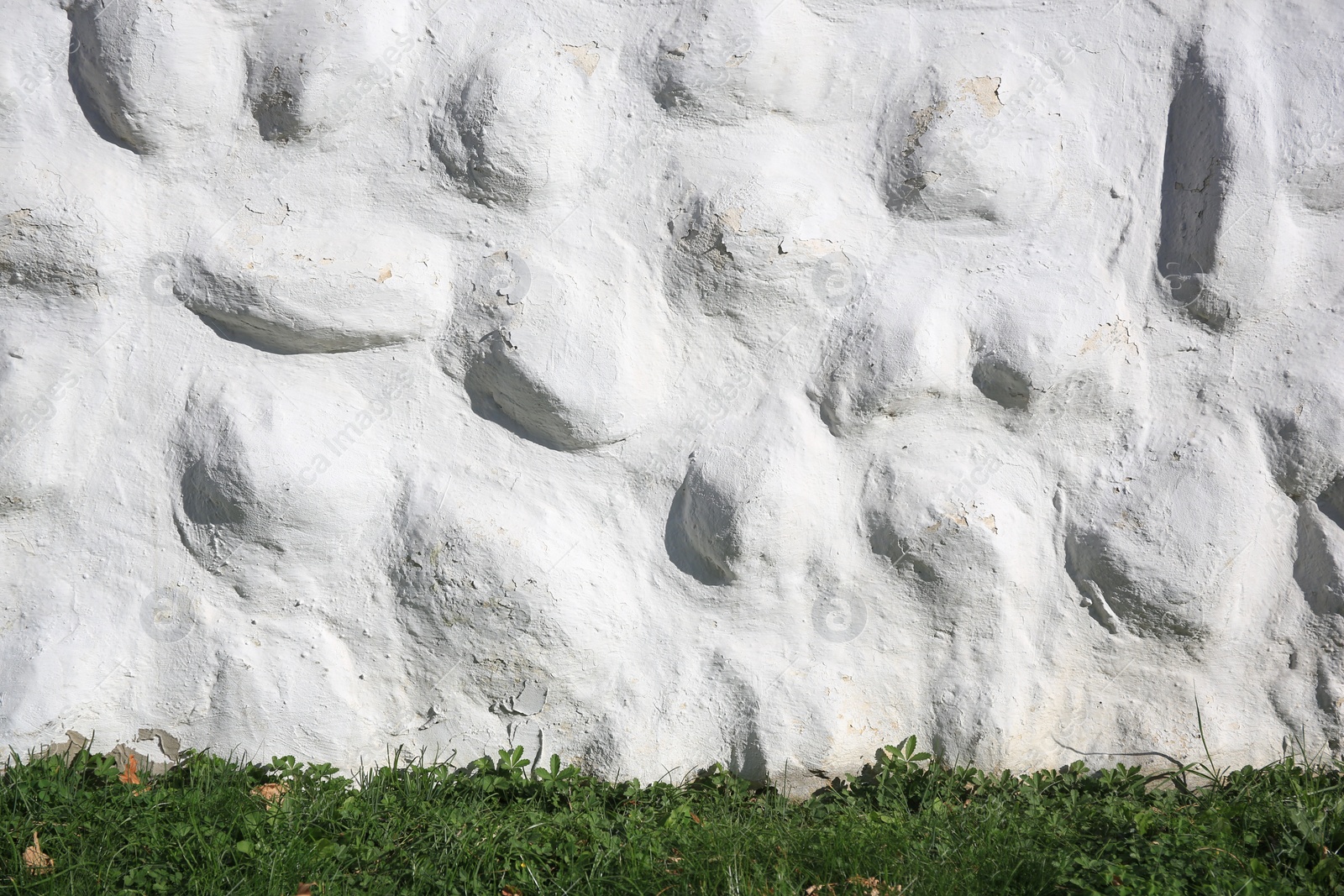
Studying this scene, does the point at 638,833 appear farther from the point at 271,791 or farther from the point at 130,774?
the point at 130,774

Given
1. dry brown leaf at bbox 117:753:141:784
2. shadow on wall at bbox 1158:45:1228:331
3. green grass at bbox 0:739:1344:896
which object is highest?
shadow on wall at bbox 1158:45:1228:331

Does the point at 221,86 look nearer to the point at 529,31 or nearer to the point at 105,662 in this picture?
the point at 529,31

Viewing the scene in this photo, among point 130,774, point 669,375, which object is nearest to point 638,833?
point 669,375

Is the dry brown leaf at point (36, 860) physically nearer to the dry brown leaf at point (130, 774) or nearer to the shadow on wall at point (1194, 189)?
the dry brown leaf at point (130, 774)

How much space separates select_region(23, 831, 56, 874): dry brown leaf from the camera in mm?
2146

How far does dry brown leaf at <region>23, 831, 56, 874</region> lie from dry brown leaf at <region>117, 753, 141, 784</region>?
0.81 feet

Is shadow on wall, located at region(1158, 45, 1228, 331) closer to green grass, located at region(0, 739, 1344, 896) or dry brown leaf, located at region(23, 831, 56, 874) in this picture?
green grass, located at region(0, 739, 1344, 896)

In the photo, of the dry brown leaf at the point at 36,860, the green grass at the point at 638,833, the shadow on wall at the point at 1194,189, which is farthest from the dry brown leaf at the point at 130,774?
the shadow on wall at the point at 1194,189

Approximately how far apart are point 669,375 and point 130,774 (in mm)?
1724

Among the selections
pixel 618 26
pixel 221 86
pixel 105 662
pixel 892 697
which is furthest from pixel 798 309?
pixel 105 662

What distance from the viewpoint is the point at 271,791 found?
2475 mm

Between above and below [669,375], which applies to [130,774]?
below

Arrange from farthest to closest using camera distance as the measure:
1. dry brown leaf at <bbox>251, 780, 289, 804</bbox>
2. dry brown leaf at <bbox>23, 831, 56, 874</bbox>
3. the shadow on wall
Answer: the shadow on wall → dry brown leaf at <bbox>251, 780, 289, 804</bbox> → dry brown leaf at <bbox>23, 831, 56, 874</bbox>

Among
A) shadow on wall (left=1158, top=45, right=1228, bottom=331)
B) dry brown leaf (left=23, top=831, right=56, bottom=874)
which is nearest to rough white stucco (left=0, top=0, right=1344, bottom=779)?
shadow on wall (left=1158, top=45, right=1228, bottom=331)
